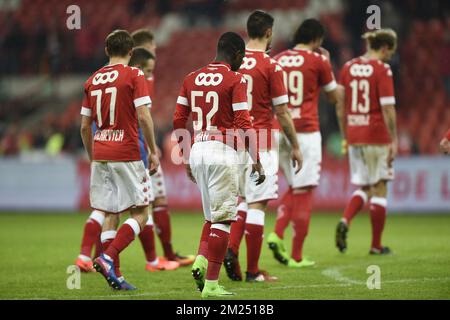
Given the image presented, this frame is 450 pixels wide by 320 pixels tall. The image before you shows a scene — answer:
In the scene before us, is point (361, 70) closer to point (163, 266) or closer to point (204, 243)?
point (163, 266)

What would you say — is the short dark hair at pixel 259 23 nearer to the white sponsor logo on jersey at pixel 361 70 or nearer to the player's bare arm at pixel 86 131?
the player's bare arm at pixel 86 131

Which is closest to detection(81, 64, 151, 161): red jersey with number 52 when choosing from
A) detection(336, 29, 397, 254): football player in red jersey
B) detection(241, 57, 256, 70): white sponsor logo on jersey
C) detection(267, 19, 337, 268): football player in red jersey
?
detection(241, 57, 256, 70): white sponsor logo on jersey

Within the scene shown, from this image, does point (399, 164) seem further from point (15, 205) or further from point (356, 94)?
point (15, 205)

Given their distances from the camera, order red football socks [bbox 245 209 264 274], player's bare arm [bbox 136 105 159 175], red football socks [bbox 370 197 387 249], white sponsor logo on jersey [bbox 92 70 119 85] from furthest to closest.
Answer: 1. red football socks [bbox 370 197 387 249]
2. red football socks [bbox 245 209 264 274]
3. white sponsor logo on jersey [bbox 92 70 119 85]
4. player's bare arm [bbox 136 105 159 175]

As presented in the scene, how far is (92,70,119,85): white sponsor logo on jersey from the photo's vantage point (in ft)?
24.7

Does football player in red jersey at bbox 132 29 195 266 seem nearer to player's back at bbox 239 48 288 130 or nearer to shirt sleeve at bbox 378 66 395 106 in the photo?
player's back at bbox 239 48 288 130

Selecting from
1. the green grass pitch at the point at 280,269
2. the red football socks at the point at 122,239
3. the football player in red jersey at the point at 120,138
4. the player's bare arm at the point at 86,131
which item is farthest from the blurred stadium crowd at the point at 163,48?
the red football socks at the point at 122,239

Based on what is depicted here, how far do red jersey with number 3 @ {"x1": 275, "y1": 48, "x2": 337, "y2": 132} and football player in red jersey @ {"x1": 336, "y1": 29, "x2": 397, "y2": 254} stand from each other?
2.93 ft

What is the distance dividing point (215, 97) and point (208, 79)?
0.16 meters

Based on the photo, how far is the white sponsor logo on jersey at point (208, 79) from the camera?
23.1 ft

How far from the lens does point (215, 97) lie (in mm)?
7023

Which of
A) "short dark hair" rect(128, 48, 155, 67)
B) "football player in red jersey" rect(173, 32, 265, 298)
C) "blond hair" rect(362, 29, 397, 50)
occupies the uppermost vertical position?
"blond hair" rect(362, 29, 397, 50)

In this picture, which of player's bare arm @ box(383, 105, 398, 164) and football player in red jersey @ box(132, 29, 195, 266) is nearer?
football player in red jersey @ box(132, 29, 195, 266)
